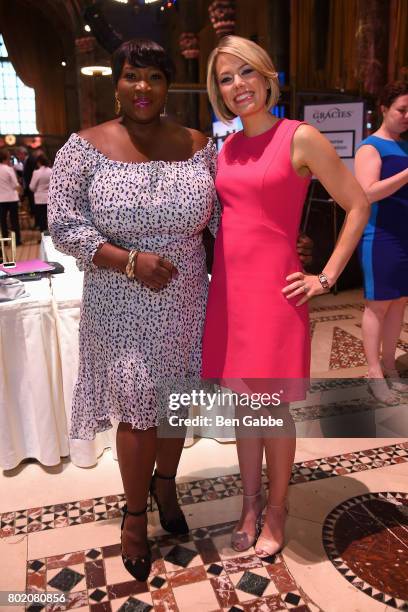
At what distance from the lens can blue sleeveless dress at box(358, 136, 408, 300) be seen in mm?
2973

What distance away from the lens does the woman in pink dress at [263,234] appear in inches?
63.7

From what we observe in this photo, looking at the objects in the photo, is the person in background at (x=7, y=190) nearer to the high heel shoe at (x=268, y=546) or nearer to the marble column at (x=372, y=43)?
the marble column at (x=372, y=43)

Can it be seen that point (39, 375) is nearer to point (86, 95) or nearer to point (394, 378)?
point (394, 378)

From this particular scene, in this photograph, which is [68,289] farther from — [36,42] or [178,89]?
[36,42]

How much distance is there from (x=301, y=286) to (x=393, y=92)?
1.63 metres

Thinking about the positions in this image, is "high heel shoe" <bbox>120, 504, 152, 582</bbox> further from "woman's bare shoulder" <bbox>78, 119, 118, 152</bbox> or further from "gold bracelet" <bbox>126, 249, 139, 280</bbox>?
"woman's bare shoulder" <bbox>78, 119, 118, 152</bbox>

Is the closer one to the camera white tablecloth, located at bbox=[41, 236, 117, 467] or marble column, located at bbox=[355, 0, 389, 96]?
white tablecloth, located at bbox=[41, 236, 117, 467]

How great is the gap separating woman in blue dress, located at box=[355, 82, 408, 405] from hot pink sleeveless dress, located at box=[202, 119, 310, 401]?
4.30ft

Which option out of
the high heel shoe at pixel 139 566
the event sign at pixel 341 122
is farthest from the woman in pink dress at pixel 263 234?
the event sign at pixel 341 122

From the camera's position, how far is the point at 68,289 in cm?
254

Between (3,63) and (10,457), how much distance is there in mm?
20808

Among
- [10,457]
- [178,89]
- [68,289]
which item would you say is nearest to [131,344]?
[68,289]

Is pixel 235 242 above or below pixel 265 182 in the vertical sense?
below

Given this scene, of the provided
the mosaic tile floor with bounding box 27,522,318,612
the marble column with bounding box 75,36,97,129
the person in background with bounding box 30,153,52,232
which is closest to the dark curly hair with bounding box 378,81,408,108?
the mosaic tile floor with bounding box 27,522,318,612
